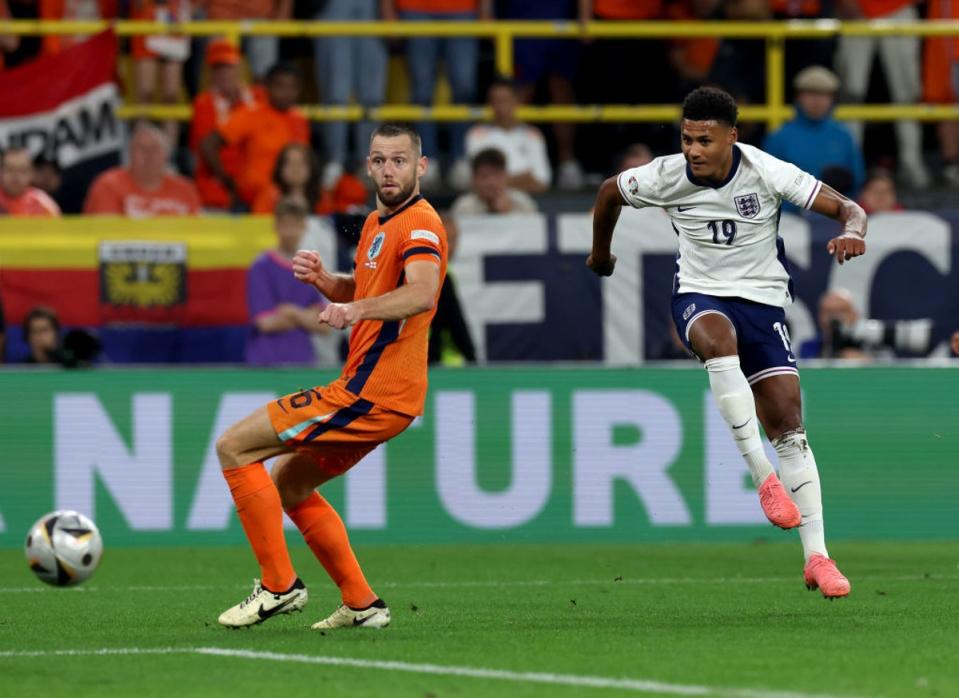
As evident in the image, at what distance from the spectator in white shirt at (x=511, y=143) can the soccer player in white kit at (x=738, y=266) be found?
735cm

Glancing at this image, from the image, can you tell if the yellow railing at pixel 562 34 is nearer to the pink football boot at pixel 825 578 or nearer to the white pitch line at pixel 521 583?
the white pitch line at pixel 521 583

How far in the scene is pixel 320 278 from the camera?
8.45 metres

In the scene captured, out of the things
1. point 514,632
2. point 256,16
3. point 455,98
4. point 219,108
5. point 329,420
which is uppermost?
point 256,16

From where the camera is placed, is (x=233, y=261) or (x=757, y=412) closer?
(x=757, y=412)

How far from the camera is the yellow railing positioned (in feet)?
55.6

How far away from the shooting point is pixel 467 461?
14.0 m

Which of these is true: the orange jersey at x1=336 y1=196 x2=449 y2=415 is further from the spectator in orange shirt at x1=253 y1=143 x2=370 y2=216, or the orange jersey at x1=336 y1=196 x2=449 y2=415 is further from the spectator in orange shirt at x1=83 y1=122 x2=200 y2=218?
the spectator in orange shirt at x1=83 y1=122 x2=200 y2=218

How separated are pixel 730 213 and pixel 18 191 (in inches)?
315

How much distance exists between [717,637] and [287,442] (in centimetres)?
198

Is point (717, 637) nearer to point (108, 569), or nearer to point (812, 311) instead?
point (108, 569)

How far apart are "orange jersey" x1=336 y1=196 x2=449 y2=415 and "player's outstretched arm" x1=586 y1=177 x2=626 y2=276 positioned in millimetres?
1365

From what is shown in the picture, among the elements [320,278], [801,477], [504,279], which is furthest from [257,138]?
[801,477]

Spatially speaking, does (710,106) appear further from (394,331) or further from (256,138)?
(256,138)

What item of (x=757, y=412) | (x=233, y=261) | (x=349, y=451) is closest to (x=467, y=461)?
(x=233, y=261)
